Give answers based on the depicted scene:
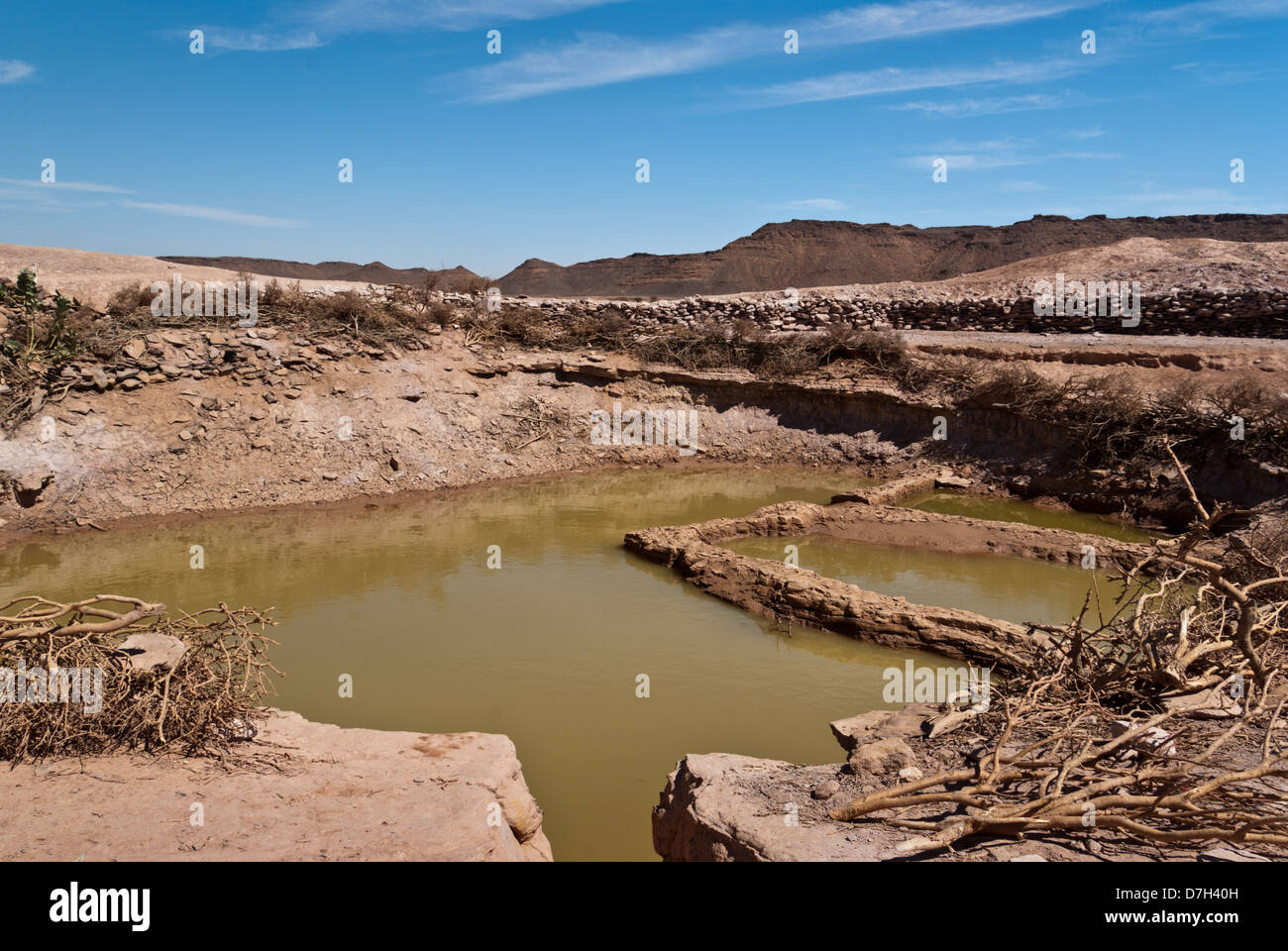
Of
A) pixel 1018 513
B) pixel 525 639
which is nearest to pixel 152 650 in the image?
pixel 525 639

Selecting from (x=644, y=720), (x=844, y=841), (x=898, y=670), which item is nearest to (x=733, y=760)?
(x=844, y=841)

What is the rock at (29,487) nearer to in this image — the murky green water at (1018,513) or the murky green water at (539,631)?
the murky green water at (539,631)

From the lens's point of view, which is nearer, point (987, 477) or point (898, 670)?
point (898, 670)

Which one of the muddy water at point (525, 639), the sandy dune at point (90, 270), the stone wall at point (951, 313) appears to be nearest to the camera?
the muddy water at point (525, 639)

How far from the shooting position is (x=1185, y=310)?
20.0m

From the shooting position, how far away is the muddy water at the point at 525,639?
5848 millimetres

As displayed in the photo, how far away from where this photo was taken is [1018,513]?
43.4ft

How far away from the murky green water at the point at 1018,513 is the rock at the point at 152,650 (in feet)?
34.9

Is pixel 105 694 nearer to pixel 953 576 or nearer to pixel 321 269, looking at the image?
pixel 953 576

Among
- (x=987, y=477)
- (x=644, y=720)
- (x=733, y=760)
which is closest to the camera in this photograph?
(x=733, y=760)

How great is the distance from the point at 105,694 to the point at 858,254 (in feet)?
151

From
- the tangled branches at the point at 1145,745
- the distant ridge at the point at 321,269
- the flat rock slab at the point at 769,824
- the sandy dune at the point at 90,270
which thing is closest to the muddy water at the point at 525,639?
the flat rock slab at the point at 769,824
